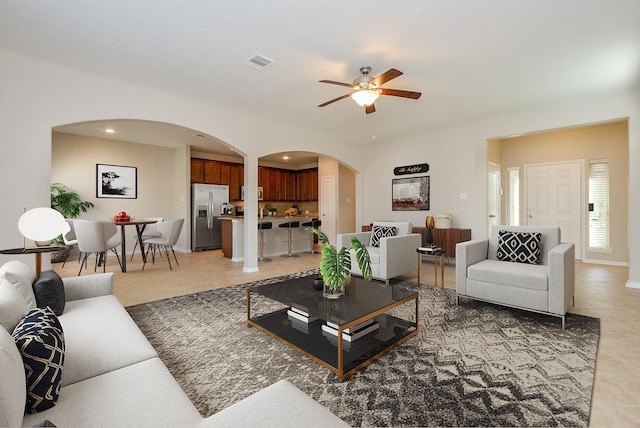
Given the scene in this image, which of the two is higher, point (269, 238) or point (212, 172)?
point (212, 172)

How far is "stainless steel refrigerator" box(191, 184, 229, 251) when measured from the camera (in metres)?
7.61

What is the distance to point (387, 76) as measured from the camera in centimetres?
304

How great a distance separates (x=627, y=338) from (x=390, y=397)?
2323 millimetres

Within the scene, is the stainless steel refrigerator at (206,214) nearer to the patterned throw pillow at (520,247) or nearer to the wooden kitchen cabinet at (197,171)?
the wooden kitchen cabinet at (197,171)

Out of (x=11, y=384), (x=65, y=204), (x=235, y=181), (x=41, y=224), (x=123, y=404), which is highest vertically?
(x=235, y=181)

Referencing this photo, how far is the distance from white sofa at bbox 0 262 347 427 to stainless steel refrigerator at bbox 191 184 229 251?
6.11 metres

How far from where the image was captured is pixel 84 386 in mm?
1248

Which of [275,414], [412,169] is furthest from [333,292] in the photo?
[412,169]

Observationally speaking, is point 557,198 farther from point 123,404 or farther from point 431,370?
point 123,404

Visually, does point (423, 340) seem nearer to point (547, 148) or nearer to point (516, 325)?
point (516, 325)

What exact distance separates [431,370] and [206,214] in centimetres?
694

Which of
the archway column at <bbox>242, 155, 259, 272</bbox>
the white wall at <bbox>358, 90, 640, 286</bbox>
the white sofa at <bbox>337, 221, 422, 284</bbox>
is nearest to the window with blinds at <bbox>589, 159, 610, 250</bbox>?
the white wall at <bbox>358, 90, 640, 286</bbox>

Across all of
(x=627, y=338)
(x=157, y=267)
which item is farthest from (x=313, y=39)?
(x=157, y=267)

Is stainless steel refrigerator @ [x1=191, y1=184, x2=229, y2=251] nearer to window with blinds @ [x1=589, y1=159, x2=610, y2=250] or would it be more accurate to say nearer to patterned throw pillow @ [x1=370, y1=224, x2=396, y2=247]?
patterned throw pillow @ [x1=370, y1=224, x2=396, y2=247]
